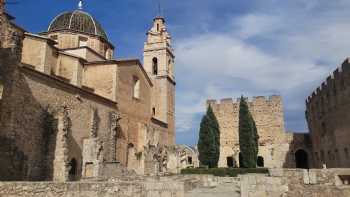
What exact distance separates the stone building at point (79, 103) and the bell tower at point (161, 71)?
0.36 ft

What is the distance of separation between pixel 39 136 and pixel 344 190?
1397cm

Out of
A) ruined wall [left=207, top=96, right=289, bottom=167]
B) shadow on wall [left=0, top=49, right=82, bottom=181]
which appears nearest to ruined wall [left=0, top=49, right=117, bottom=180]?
shadow on wall [left=0, top=49, right=82, bottom=181]

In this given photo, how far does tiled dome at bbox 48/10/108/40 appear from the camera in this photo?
3034 cm

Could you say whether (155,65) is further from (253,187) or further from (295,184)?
(253,187)

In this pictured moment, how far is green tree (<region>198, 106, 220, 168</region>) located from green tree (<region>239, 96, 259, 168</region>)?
2.40 metres

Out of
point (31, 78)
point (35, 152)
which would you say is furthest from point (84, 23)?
point (35, 152)

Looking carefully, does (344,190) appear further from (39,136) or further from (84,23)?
(84,23)

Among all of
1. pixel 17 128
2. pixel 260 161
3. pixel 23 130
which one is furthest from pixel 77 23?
pixel 260 161

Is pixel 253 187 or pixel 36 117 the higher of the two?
pixel 36 117

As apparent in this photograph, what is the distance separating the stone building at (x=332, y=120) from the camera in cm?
2338

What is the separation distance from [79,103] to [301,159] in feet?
82.0

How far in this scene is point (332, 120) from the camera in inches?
1035

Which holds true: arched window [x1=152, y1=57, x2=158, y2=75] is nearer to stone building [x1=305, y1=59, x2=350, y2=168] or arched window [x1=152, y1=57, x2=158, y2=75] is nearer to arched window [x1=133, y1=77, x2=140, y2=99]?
arched window [x1=133, y1=77, x2=140, y2=99]

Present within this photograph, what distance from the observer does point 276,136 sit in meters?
33.4
